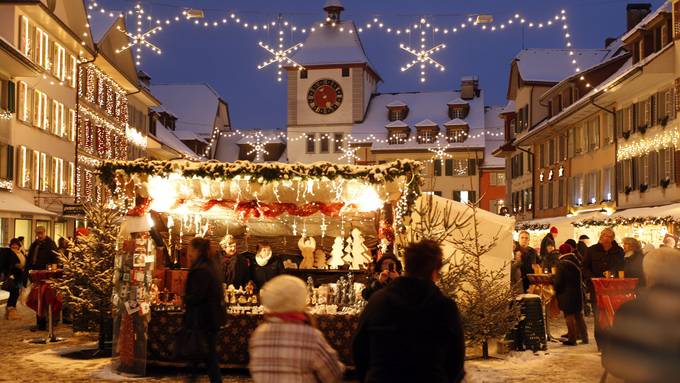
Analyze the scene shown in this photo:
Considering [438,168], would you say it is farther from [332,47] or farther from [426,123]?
[332,47]

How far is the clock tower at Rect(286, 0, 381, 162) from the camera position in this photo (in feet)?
240

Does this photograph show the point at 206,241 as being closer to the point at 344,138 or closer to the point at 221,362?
the point at 221,362

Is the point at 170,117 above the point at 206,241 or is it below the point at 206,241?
above

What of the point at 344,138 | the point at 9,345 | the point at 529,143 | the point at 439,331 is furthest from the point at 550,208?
the point at 439,331

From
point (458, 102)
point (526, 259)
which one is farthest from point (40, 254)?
point (458, 102)

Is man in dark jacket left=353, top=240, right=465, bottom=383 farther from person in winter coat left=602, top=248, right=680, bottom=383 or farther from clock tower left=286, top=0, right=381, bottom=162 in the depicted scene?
clock tower left=286, top=0, right=381, bottom=162

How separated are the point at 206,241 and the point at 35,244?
10.0 m

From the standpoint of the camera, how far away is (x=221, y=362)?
1237 cm

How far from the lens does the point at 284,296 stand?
16.8 ft

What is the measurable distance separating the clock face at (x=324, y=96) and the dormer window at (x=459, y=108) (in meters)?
8.54

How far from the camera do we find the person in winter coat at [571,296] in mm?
15375

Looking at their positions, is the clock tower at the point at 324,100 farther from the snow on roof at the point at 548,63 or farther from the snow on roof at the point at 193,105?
the snow on roof at the point at 548,63

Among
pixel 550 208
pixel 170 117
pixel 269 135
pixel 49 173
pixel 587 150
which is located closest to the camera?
pixel 49 173

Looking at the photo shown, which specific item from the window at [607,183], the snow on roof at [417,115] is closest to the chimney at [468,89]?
the snow on roof at [417,115]
